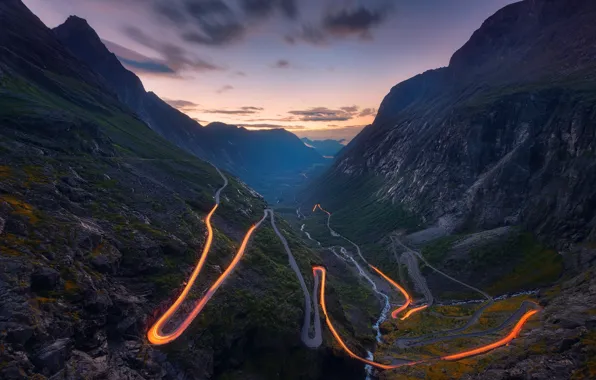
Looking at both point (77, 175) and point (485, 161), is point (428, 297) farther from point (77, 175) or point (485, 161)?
point (77, 175)

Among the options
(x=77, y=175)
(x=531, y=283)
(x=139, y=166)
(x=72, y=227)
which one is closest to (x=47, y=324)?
(x=72, y=227)

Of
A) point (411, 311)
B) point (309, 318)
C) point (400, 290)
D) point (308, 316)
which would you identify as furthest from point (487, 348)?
point (400, 290)

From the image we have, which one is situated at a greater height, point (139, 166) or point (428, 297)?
point (139, 166)

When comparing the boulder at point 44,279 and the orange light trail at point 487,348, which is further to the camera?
the orange light trail at point 487,348

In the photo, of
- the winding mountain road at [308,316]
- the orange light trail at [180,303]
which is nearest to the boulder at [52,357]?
the orange light trail at [180,303]

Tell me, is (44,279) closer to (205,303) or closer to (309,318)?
(205,303)

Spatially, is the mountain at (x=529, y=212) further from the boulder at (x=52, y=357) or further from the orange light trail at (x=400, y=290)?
the boulder at (x=52, y=357)

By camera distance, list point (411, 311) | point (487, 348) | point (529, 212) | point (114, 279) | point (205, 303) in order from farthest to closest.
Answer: point (529, 212), point (411, 311), point (487, 348), point (205, 303), point (114, 279)

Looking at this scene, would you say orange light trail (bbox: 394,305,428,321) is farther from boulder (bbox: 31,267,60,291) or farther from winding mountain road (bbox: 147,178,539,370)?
boulder (bbox: 31,267,60,291)
